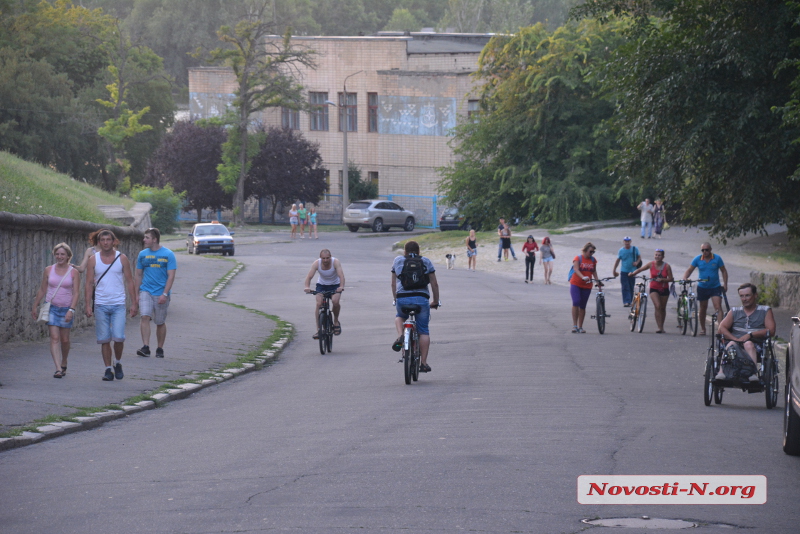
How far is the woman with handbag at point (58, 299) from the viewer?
460 inches

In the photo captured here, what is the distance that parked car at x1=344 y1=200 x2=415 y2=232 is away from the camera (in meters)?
56.5

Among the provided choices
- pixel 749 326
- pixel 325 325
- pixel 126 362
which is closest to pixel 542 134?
pixel 325 325

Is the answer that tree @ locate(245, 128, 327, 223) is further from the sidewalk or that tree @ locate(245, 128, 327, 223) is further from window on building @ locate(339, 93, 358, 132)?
the sidewalk

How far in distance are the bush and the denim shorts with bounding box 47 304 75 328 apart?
136ft

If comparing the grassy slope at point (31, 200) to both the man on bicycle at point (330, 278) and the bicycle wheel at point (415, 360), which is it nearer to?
the man on bicycle at point (330, 278)

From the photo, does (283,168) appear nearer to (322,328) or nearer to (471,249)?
(471,249)

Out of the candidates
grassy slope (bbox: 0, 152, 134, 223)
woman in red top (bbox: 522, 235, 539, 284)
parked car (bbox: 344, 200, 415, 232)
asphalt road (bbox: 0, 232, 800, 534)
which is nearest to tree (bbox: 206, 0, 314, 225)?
parked car (bbox: 344, 200, 415, 232)

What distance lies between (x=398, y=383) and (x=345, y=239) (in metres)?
38.2

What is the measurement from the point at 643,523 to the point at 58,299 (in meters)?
8.00

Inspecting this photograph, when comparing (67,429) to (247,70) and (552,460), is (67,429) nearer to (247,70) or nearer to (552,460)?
(552,460)

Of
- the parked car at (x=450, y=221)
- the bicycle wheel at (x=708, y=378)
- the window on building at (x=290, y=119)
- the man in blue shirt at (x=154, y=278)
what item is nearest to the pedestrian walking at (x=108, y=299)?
the man in blue shirt at (x=154, y=278)

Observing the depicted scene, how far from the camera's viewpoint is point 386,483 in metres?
6.81

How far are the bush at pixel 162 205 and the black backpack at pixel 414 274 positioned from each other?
41736mm

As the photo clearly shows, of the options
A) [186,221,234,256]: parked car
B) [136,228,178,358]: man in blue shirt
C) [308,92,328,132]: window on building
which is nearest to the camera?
[136,228,178,358]: man in blue shirt
